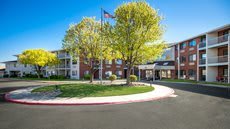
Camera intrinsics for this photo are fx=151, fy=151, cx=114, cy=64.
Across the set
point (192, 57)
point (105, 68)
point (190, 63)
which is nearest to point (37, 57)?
point (105, 68)

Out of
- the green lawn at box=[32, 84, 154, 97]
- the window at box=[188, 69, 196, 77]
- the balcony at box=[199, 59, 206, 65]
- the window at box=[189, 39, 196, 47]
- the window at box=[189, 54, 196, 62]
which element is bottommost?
the green lawn at box=[32, 84, 154, 97]

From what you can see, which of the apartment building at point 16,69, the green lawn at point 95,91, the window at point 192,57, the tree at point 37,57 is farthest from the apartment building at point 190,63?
the green lawn at point 95,91

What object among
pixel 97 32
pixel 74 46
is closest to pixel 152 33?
pixel 97 32

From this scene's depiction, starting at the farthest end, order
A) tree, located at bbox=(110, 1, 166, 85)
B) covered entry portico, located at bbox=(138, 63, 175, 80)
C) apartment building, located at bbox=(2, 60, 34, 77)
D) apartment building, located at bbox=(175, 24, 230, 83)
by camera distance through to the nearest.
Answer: apartment building, located at bbox=(2, 60, 34, 77) → covered entry portico, located at bbox=(138, 63, 175, 80) → apartment building, located at bbox=(175, 24, 230, 83) → tree, located at bbox=(110, 1, 166, 85)

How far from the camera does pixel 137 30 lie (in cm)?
2014

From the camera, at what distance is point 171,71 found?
4291 cm

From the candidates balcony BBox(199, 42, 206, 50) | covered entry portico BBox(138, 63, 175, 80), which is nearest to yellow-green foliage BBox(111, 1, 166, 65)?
balcony BBox(199, 42, 206, 50)

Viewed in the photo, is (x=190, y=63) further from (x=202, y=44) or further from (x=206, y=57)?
(x=206, y=57)

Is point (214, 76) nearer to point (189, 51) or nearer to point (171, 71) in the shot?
point (189, 51)

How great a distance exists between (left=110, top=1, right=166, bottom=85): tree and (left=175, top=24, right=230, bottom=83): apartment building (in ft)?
43.2

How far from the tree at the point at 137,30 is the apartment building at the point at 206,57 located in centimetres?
1318

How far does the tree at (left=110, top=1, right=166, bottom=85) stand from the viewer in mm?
19438

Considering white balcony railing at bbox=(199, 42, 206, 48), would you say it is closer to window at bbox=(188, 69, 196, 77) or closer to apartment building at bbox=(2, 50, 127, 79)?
window at bbox=(188, 69, 196, 77)

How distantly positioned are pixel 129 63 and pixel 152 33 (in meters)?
5.20
